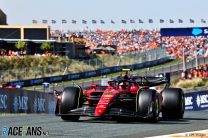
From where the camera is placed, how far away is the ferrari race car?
16609mm

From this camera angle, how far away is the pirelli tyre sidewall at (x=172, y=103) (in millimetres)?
18812

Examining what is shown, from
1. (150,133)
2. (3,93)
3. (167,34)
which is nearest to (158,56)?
(167,34)

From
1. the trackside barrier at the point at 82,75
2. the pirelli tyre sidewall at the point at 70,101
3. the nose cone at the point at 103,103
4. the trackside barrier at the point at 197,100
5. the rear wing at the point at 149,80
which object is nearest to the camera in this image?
the nose cone at the point at 103,103

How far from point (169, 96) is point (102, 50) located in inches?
2539

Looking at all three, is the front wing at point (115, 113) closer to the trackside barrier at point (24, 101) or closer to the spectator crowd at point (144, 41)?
the trackside barrier at point (24, 101)

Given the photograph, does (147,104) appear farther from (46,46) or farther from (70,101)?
(46,46)

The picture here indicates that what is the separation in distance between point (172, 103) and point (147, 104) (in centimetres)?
247

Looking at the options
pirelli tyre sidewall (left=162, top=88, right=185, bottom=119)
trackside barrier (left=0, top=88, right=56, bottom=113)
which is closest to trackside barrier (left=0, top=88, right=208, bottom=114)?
trackside barrier (left=0, top=88, right=56, bottom=113)

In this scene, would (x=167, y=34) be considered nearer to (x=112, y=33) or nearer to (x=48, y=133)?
(x=48, y=133)

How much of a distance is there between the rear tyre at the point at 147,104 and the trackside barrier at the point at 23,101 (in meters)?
8.29

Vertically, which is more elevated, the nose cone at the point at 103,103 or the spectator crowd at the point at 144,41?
the spectator crowd at the point at 144,41

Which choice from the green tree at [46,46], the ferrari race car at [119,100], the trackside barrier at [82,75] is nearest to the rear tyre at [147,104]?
the ferrari race car at [119,100]

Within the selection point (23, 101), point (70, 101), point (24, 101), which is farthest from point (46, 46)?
point (70, 101)

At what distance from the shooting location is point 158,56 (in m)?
74.9
